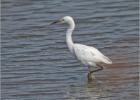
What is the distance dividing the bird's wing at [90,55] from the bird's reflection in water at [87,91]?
0.40 meters

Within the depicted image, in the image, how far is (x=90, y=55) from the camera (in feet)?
44.3

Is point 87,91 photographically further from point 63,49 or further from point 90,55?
point 63,49

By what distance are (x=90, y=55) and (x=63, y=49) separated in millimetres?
2109

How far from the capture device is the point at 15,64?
14508 mm

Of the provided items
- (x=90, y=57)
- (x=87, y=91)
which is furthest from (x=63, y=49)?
(x=87, y=91)

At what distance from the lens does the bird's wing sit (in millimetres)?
13438

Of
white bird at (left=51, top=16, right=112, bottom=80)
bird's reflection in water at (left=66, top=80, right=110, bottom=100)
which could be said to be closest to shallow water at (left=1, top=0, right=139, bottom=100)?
bird's reflection in water at (left=66, top=80, right=110, bottom=100)

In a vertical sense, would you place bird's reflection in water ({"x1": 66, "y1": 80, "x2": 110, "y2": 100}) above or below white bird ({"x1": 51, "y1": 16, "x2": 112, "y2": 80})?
below

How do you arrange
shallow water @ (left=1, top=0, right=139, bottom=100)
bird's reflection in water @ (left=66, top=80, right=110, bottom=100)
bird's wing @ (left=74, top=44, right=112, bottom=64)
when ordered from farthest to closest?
bird's wing @ (left=74, top=44, right=112, bottom=64) < shallow water @ (left=1, top=0, right=139, bottom=100) < bird's reflection in water @ (left=66, top=80, right=110, bottom=100)

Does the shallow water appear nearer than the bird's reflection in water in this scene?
No

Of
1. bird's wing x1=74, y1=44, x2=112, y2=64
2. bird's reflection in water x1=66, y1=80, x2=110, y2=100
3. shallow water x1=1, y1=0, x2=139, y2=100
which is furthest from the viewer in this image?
bird's wing x1=74, y1=44, x2=112, y2=64

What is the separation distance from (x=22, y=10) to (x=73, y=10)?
129 cm

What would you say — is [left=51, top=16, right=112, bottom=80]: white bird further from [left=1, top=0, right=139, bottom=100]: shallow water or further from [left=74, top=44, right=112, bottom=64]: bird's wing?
[left=1, top=0, right=139, bottom=100]: shallow water

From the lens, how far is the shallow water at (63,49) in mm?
12664
